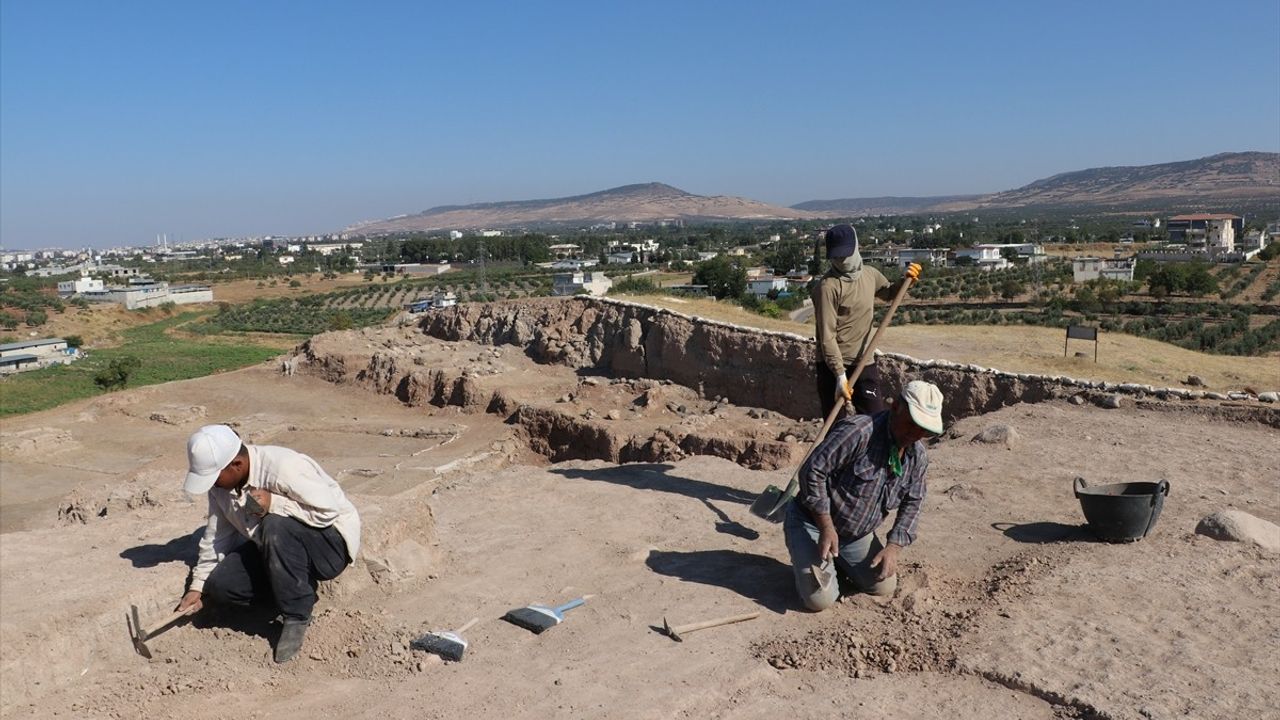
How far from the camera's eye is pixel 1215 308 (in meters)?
34.4

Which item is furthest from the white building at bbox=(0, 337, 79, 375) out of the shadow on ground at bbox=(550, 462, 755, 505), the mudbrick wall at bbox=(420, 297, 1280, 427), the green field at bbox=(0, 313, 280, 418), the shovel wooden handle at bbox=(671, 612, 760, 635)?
the shovel wooden handle at bbox=(671, 612, 760, 635)

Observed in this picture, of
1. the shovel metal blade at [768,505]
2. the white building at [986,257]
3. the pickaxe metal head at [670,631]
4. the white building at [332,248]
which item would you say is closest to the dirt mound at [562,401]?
the shovel metal blade at [768,505]

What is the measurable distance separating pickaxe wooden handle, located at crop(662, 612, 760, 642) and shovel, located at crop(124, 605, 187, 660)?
233cm

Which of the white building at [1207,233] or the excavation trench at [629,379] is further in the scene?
the white building at [1207,233]

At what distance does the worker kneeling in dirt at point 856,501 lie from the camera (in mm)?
4387

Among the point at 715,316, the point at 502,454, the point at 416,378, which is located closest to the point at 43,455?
the point at 416,378

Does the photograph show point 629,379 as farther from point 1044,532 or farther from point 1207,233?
point 1207,233

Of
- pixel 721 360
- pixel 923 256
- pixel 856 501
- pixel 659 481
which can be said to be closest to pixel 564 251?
pixel 923 256

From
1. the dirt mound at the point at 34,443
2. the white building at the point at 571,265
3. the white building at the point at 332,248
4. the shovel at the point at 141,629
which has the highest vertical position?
the white building at the point at 332,248

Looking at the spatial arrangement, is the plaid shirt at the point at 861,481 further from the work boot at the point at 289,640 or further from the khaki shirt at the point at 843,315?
the work boot at the point at 289,640

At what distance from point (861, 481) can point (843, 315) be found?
77.9 inches

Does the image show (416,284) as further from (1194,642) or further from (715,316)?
(1194,642)

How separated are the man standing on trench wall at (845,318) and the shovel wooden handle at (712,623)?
174 cm

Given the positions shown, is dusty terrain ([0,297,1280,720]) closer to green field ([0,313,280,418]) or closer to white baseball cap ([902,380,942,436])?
white baseball cap ([902,380,942,436])
